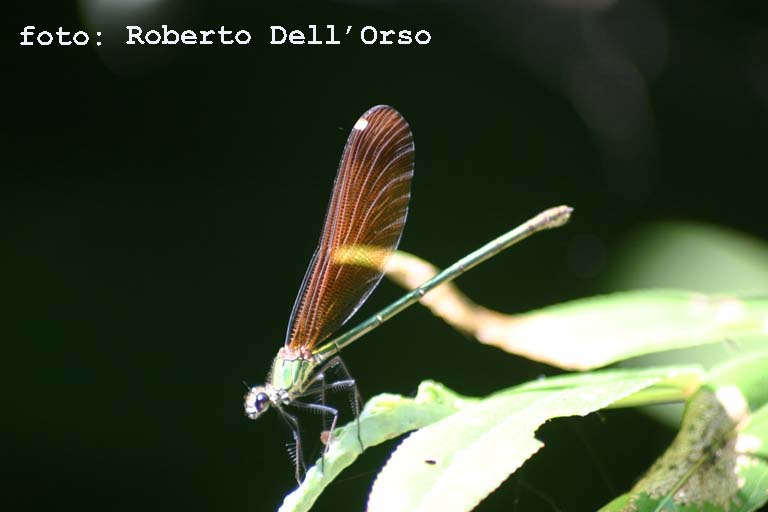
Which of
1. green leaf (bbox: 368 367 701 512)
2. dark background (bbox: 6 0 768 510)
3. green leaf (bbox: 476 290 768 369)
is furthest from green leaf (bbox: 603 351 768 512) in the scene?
dark background (bbox: 6 0 768 510)

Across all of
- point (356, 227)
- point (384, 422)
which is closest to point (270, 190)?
point (356, 227)

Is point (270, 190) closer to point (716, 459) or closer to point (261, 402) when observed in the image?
point (261, 402)

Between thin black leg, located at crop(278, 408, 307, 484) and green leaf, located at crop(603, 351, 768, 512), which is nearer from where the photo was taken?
green leaf, located at crop(603, 351, 768, 512)

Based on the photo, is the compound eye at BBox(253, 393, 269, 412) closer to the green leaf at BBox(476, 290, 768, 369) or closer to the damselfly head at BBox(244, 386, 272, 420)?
the damselfly head at BBox(244, 386, 272, 420)

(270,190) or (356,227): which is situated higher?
(270,190)

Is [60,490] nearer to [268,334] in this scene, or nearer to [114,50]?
[268,334]

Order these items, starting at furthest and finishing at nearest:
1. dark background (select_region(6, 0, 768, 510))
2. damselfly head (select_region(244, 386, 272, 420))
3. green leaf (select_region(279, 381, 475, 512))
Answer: dark background (select_region(6, 0, 768, 510))
damselfly head (select_region(244, 386, 272, 420))
green leaf (select_region(279, 381, 475, 512))

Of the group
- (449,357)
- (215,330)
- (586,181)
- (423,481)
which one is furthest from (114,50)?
(423,481)

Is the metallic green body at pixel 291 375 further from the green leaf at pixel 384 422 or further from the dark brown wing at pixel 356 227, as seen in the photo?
the green leaf at pixel 384 422
